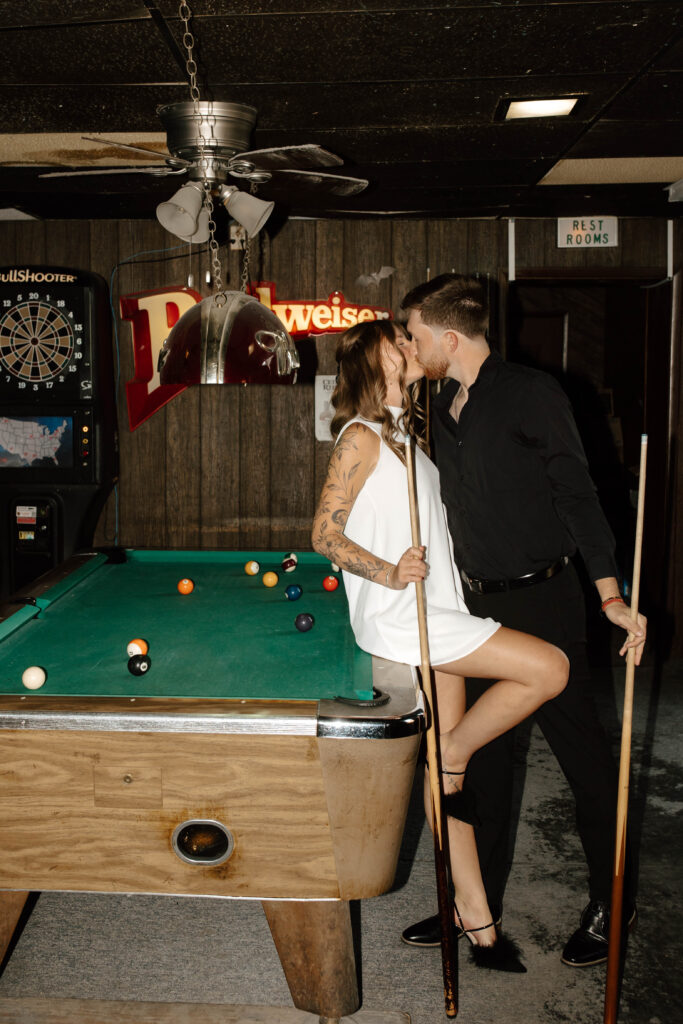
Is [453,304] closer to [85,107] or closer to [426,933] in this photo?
[85,107]

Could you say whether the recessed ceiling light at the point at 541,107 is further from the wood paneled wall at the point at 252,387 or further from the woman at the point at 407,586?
the wood paneled wall at the point at 252,387

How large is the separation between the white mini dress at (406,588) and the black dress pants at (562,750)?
186 mm

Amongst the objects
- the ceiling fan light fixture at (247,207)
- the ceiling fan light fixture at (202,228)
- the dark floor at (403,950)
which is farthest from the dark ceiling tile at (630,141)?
the dark floor at (403,950)

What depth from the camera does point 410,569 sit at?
6.85ft

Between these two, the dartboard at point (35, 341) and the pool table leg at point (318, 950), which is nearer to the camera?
the pool table leg at point (318, 950)

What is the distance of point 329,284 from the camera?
16.8 feet


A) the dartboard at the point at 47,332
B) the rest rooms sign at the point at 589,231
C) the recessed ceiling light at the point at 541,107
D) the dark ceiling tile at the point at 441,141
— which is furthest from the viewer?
the rest rooms sign at the point at 589,231

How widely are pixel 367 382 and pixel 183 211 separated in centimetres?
80

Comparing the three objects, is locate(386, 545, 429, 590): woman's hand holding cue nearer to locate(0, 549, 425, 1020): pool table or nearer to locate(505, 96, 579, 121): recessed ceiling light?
locate(0, 549, 425, 1020): pool table

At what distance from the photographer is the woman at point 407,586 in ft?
7.00

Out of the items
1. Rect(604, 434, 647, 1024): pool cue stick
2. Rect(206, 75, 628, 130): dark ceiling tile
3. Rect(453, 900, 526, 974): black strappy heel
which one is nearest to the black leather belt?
Rect(604, 434, 647, 1024): pool cue stick

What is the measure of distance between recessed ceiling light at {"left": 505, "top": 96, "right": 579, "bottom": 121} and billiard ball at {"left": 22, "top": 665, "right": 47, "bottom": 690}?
2343 mm

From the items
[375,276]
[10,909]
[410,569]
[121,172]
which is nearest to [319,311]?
[375,276]

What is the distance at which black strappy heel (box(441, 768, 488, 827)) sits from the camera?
7.52 feet
